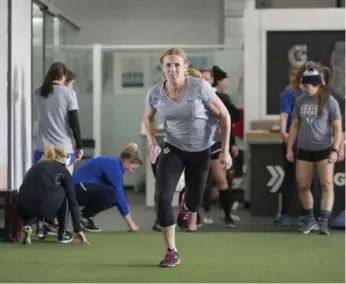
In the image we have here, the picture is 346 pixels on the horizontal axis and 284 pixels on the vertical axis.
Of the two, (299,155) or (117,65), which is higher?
(117,65)

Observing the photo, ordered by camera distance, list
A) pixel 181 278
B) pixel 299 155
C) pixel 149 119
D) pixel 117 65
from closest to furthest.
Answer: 1. pixel 181 278
2. pixel 149 119
3. pixel 299 155
4. pixel 117 65

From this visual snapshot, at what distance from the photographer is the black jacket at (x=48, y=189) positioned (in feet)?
19.1

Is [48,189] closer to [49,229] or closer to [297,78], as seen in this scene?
[49,229]

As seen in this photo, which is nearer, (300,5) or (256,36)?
(256,36)

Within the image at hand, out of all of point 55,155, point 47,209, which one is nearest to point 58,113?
point 55,155

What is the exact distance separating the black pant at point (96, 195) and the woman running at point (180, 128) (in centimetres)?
185

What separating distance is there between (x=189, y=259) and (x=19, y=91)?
243cm

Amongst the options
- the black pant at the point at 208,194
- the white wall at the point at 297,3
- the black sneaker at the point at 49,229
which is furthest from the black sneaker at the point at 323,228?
the white wall at the point at 297,3

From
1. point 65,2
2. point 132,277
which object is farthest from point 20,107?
point 65,2

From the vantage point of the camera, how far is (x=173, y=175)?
15.5ft

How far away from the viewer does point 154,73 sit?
11164 millimetres

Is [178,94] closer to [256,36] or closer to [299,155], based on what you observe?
[299,155]

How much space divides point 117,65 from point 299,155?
4992mm

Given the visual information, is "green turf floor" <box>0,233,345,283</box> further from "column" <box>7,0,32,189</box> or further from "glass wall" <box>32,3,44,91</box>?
"glass wall" <box>32,3,44,91</box>
